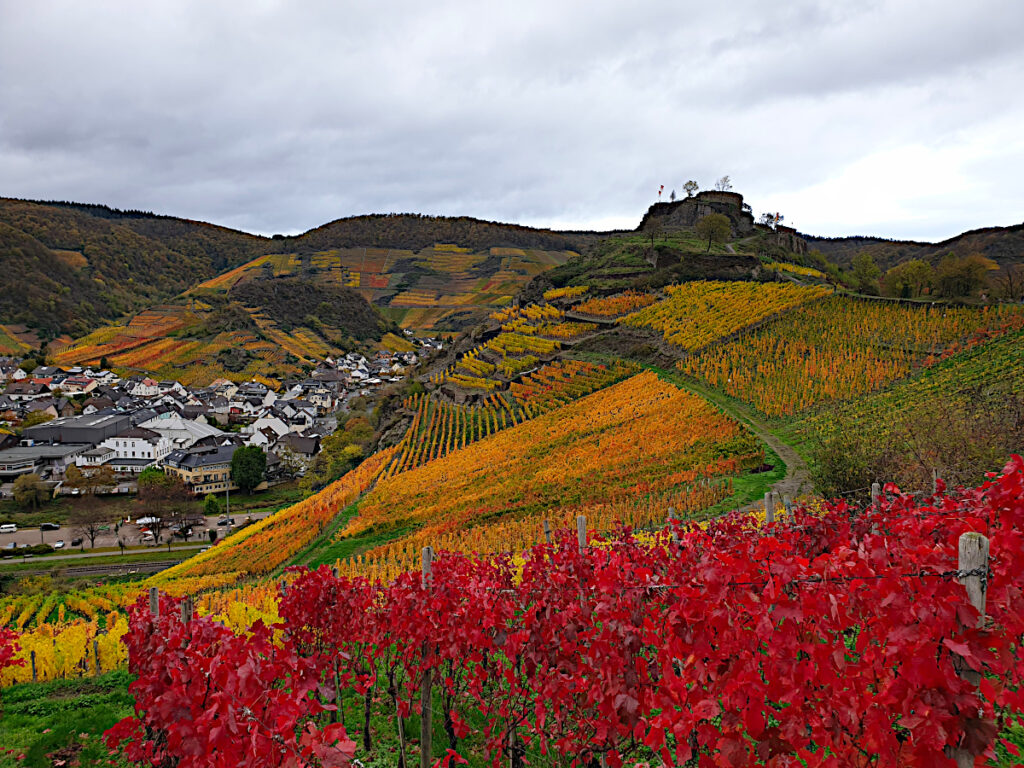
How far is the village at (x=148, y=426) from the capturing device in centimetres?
5656

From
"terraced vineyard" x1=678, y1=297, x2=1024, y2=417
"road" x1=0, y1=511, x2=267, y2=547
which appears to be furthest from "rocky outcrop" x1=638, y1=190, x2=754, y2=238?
"road" x1=0, y1=511, x2=267, y2=547

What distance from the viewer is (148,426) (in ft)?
237

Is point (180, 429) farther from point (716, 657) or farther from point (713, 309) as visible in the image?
point (716, 657)

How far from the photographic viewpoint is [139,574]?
31562 mm

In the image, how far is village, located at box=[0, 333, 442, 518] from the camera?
56562 mm

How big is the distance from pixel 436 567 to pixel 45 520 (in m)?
54.7

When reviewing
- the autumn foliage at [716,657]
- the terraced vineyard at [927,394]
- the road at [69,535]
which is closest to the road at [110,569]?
the road at [69,535]

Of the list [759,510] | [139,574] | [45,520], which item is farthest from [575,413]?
[45,520]

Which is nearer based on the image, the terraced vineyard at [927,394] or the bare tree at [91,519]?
the terraced vineyard at [927,394]

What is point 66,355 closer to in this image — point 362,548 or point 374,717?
point 362,548

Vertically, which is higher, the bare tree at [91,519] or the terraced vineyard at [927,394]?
the terraced vineyard at [927,394]

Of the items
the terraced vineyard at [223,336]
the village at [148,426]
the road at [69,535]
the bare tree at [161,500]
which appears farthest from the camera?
the terraced vineyard at [223,336]

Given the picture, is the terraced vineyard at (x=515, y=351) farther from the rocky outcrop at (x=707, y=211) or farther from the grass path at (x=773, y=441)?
the rocky outcrop at (x=707, y=211)

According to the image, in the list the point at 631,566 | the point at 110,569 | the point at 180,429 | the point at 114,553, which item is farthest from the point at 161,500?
the point at 631,566
